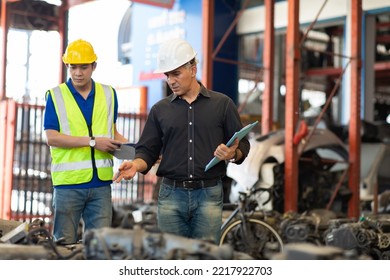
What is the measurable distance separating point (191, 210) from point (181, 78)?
830 millimetres

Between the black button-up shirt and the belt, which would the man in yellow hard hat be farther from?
the belt

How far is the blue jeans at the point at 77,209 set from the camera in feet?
17.2

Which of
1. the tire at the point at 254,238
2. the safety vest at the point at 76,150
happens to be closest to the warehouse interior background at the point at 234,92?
the tire at the point at 254,238

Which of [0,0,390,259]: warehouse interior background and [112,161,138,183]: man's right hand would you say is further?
[0,0,390,259]: warehouse interior background

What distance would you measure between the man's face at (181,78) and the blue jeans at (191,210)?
0.62m

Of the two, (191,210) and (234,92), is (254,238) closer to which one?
(191,210)

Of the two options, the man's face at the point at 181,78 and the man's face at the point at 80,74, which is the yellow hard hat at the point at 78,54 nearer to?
the man's face at the point at 80,74

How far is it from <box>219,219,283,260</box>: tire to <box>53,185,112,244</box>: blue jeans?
3608 millimetres

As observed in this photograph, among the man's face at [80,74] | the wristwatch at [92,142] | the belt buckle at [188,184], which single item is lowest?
the belt buckle at [188,184]

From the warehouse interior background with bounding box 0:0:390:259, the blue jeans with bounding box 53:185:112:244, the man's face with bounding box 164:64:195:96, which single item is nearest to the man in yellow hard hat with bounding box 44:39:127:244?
the blue jeans with bounding box 53:185:112:244

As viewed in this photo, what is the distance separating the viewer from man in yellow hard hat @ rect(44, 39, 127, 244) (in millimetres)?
5266

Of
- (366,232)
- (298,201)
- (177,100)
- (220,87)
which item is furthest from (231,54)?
(177,100)

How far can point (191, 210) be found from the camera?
4.78 m

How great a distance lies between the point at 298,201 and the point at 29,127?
4283 mm
